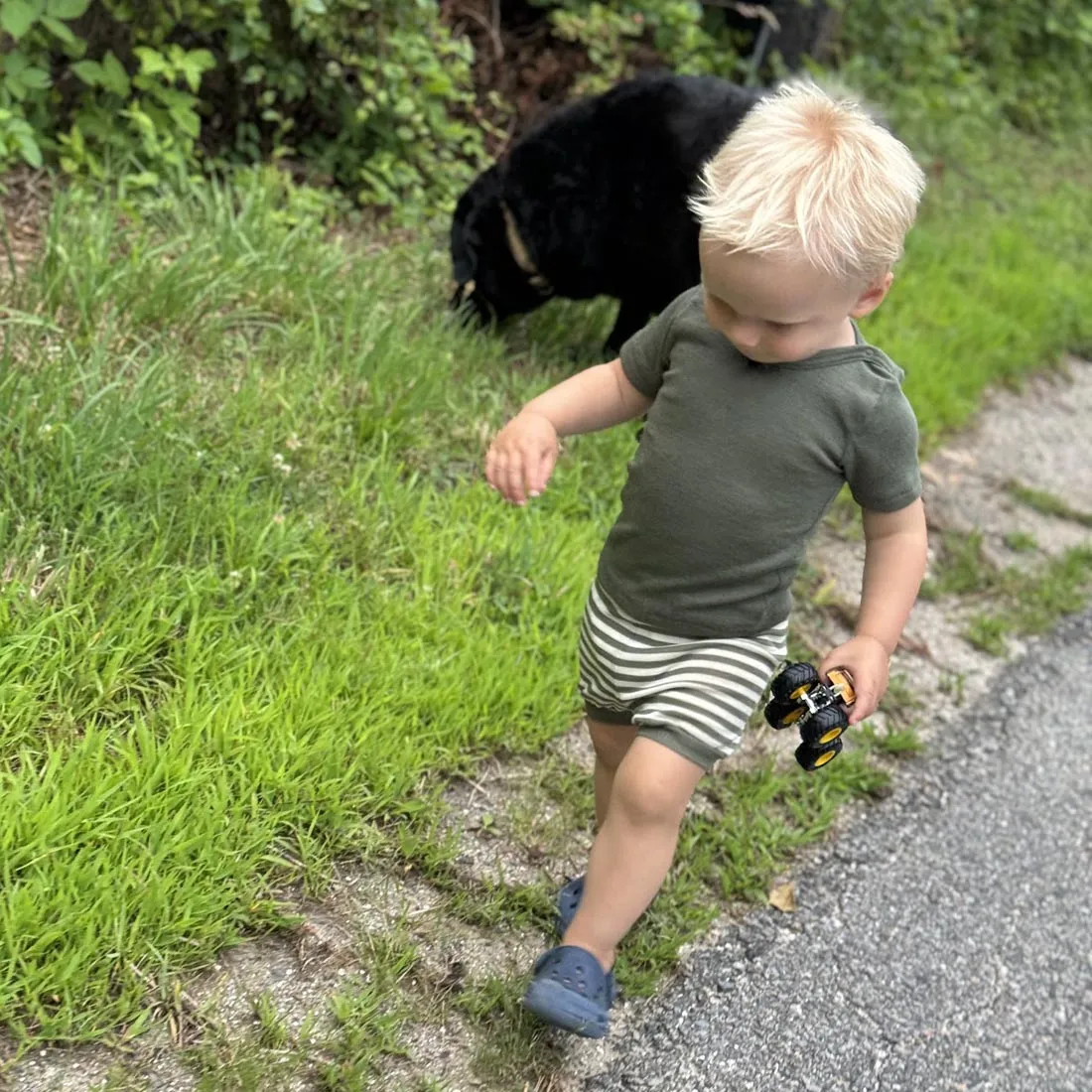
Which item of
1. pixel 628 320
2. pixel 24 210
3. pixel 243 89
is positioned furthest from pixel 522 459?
pixel 243 89

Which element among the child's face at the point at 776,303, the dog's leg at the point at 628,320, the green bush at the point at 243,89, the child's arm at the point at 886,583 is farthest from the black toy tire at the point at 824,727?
the green bush at the point at 243,89

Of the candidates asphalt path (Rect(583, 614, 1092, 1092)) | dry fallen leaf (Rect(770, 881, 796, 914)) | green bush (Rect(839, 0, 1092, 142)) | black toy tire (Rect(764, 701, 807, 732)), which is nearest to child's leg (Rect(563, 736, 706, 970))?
black toy tire (Rect(764, 701, 807, 732))

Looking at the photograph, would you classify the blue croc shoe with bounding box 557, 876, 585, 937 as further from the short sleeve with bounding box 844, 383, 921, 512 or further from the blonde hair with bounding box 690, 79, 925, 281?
the blonde hair with bounding box 690, 79, 925, 281

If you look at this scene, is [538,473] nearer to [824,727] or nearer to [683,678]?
[683,678]

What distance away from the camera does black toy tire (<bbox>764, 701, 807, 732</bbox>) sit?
1.81m

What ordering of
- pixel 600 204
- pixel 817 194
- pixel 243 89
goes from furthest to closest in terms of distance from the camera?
pixel 243 89, pixel 600 204, pixel 817 194

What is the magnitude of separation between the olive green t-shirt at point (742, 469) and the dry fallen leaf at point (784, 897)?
0.80m

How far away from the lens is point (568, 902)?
2.26m

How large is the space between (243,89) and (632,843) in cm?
366

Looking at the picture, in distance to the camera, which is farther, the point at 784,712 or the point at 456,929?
the point at 456,929

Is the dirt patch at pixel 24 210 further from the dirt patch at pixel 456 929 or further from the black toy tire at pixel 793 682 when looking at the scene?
the black toy tire at pixel 793 682

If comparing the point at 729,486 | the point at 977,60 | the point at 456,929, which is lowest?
the point at 977,60

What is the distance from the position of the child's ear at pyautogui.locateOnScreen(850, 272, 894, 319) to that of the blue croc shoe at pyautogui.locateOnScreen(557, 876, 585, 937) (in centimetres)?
113

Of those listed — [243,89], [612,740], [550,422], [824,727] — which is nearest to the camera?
[824,727]
